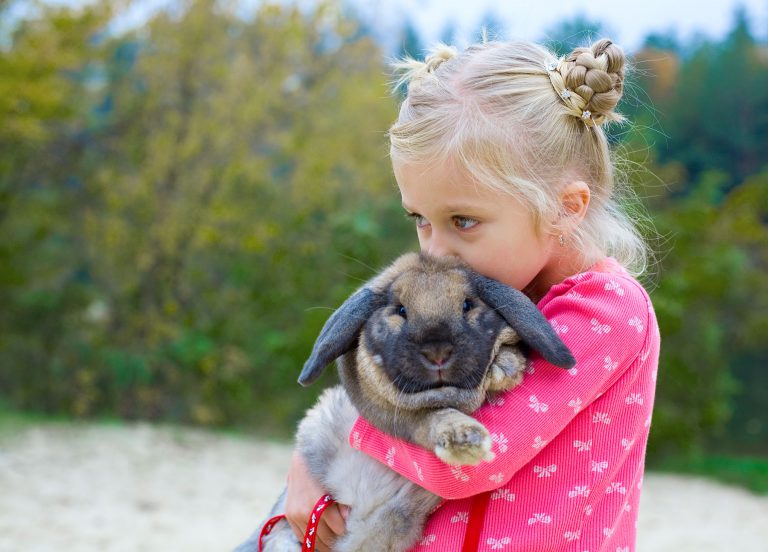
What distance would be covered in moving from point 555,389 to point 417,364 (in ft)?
1.22

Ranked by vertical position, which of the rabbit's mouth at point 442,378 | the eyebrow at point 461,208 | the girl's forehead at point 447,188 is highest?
the girl's forehead at point 447,188

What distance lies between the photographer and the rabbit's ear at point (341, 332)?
2.38 meters

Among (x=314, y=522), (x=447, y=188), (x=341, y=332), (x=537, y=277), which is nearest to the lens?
→ (x=341, y=332)

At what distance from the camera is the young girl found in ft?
7.61

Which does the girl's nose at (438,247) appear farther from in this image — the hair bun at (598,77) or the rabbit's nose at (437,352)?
the hair bun at (598,77)

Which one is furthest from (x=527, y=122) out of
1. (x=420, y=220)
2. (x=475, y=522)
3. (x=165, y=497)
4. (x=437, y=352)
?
(x=165, y=497)

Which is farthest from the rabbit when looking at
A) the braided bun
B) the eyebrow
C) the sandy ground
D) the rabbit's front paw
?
the sandy ground

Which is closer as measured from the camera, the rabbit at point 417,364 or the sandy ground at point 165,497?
the rabbit at point 417,364

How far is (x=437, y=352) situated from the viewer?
2303 millimetres

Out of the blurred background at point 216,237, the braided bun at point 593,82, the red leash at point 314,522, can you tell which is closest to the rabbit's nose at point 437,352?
the red leash at point 314,522

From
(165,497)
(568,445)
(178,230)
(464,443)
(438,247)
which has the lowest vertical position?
(165,497)

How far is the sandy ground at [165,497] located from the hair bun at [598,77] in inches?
238

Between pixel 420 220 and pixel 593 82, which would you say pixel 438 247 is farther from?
pixel 593 82

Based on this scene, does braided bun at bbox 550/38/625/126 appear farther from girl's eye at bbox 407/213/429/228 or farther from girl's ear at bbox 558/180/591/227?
girl's eye at bbox 407/213/429/228
